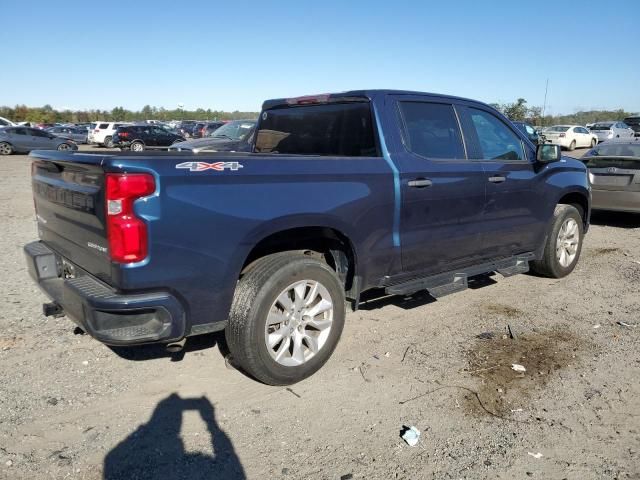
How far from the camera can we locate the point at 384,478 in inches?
104

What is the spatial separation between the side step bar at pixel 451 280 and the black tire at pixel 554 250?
0.67 meters

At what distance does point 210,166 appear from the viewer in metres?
2.97

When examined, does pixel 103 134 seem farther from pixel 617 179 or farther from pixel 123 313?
pixel 123 313

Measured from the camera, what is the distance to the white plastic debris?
115 inches

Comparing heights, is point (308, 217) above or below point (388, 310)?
above

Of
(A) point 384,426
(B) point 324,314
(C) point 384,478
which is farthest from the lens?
(B) point 324,314

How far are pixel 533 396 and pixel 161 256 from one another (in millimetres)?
2503

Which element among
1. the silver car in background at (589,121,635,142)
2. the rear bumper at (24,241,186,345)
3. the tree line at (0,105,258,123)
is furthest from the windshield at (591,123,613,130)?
the rear bumper at (24,241,186,345)

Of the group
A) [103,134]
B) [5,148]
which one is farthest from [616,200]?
[103,134]

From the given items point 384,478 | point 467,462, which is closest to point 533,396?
point 467,462

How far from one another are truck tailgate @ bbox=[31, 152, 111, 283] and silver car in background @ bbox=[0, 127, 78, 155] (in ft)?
79.6

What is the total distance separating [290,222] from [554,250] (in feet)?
12.1

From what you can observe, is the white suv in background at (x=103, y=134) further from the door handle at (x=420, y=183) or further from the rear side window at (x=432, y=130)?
the door handle at (x=420, y=183)

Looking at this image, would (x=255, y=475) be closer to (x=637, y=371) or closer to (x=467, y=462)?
(x=467, y=462)
